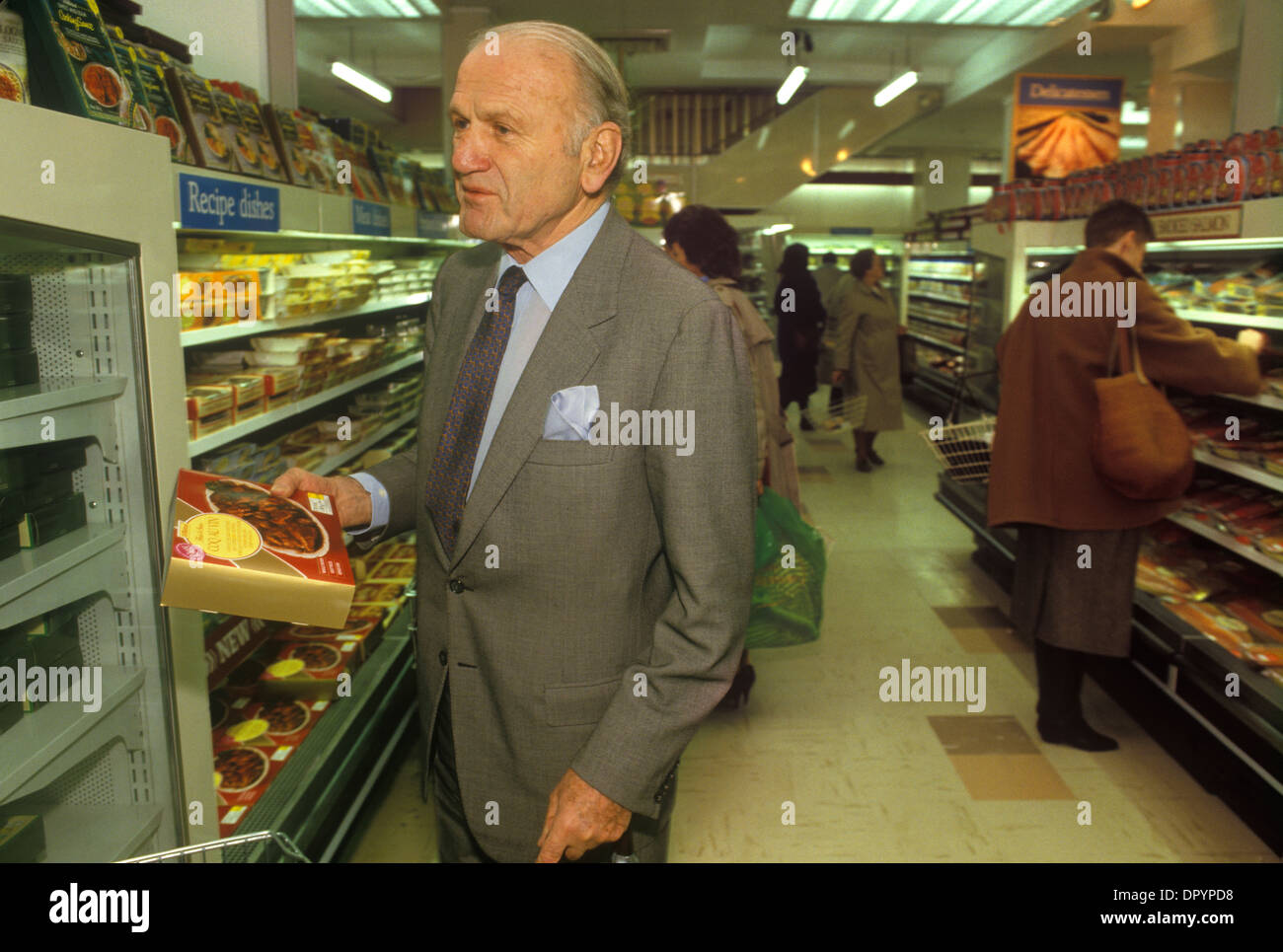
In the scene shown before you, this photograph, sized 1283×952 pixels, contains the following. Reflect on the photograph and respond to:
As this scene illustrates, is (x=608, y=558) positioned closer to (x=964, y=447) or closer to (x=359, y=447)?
(x=359, y=447)

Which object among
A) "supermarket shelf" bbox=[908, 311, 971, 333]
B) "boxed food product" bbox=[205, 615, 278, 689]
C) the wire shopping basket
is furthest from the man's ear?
"supermarket shelf" bbox=[908, 311, 971, 333]

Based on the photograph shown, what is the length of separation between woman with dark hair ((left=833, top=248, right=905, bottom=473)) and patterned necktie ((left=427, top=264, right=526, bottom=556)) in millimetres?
6927

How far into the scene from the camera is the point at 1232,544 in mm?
3523

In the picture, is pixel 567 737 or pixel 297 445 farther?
pixel 297 445

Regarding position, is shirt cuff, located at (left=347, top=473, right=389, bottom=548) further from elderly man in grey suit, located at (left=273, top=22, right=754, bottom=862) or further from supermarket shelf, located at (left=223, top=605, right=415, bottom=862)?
supermarket shelf, located at (left=223, top=605, right=415, bottom=862)

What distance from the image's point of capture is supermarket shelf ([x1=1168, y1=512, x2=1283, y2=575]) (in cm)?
330

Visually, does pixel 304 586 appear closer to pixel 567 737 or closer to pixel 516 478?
pixel 516 478

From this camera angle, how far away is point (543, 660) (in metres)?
1.48

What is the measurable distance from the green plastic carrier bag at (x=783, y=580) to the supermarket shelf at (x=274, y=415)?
1.51 m

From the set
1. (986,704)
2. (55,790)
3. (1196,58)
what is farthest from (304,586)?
(1196,58)

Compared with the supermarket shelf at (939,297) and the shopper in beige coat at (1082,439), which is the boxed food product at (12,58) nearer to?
the shopper in beige coat at (1082,439)

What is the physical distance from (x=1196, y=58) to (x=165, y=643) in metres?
7.79

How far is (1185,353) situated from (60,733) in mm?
3203

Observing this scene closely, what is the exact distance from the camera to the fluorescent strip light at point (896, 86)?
32.7ft
